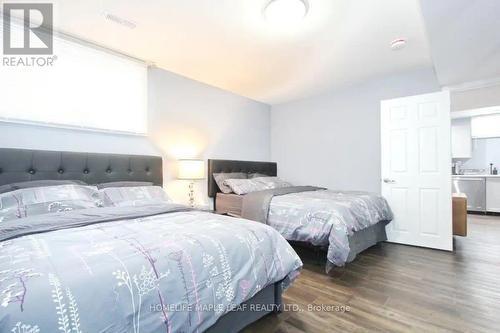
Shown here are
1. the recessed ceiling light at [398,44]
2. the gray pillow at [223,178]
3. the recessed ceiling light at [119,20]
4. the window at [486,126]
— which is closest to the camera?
the recessed ceiling light at [119,20]

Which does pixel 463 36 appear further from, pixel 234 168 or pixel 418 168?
pixel 234 168

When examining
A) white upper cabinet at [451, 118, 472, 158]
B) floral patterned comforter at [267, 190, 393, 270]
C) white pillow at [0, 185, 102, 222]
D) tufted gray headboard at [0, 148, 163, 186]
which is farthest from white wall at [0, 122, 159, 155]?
white upper cabinet at [451, 118, 472, 158]

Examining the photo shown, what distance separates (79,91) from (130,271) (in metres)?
2.30

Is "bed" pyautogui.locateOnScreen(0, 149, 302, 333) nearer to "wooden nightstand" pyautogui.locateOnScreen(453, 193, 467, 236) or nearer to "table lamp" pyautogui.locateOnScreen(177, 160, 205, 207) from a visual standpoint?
"table lamp" pyautogui.locateOnScreen(177, 160, 205, 207)

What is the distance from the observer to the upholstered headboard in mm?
3703

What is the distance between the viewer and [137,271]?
0.96 meters

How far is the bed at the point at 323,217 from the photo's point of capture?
7.56ft

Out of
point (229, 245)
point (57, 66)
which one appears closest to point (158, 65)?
point (57, 66)

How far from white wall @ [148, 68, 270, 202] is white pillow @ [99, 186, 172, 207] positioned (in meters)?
0.85

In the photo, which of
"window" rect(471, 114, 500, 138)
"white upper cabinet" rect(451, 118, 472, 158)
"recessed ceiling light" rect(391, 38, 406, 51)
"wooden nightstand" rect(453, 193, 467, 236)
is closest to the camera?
"recessed ceiling light" rect(391, 38, 406, 51)

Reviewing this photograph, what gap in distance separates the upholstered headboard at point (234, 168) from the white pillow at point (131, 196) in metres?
1.27

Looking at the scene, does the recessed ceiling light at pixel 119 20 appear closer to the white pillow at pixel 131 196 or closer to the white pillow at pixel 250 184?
the white pillow at pixel 131 196

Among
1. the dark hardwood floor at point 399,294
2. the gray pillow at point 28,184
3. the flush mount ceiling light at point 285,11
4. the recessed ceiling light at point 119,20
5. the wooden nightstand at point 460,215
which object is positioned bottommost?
the dark hardwood floor at point 399,294

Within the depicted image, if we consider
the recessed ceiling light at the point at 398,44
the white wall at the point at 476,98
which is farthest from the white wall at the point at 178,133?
the white wall at the point at 476,98
